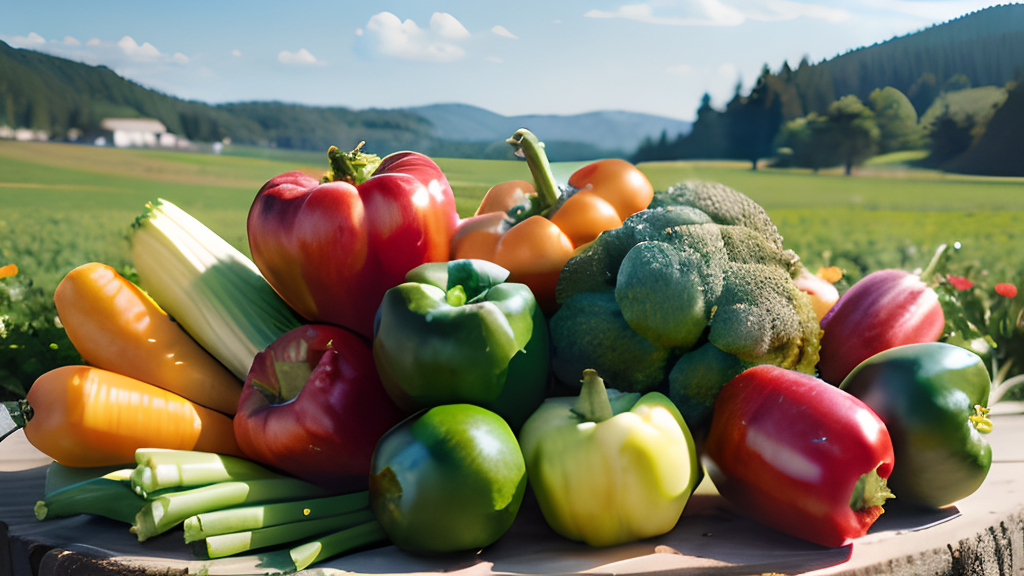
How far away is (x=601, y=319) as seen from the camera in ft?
3.87

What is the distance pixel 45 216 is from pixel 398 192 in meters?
9.42

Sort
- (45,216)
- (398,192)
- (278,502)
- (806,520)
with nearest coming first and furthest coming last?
(806,520), (278,502), (398,192), (45,216)

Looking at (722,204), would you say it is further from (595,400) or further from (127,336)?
(127,336)

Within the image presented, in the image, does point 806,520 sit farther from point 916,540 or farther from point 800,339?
point 800,339

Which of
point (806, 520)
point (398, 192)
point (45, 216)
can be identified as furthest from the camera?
point (45, 216)

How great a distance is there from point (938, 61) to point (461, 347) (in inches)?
460

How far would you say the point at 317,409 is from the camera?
1126 millimetres

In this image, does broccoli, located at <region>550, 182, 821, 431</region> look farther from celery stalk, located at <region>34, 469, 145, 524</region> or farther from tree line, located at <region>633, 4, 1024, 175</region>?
tree line, located at <region>633, 4, 1024, 175</region>

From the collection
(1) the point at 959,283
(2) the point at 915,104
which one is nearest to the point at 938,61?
(2) the point at 915,104

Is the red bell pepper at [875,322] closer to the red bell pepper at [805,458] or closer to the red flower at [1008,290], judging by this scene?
the red bell pepper at [805,458]

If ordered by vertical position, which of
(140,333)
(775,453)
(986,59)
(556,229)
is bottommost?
(775,453)

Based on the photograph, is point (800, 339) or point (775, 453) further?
point (800, 339)

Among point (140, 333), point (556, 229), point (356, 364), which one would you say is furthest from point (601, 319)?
point (140, 333)

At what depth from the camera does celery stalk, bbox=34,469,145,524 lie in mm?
1095
